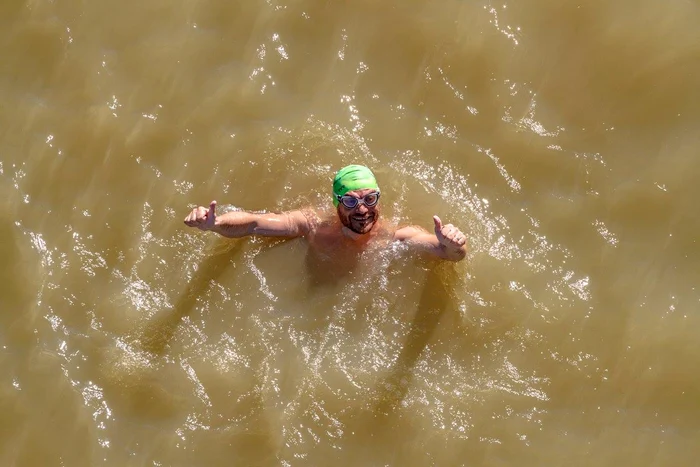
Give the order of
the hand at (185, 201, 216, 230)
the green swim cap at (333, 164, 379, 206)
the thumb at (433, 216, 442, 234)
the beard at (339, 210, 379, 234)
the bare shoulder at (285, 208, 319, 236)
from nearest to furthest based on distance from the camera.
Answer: the thumb at (433, 216, 442, 234) < the hand at (185, 201, 216, 230) < the green swim cap at (333, 164, 379, 206) < the beard at (339, 210, 379, 234) < the bare shoulder at (285, 208, 319, 236)

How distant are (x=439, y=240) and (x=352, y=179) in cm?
97

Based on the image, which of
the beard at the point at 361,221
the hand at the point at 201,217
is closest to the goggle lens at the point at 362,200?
the beard at the point at 361,221

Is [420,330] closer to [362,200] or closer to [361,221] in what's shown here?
[361,221]

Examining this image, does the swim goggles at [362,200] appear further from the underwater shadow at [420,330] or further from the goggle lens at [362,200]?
the underwater shadow at [420,330]

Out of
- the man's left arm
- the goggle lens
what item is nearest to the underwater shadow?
the man's left arm

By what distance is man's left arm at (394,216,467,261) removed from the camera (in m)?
7.51

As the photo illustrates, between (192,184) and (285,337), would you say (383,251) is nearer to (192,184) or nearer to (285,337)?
(285,337)

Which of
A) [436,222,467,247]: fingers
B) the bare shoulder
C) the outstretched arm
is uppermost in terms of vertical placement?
the bare shoulder

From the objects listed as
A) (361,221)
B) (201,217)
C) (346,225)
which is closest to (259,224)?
(201,217)

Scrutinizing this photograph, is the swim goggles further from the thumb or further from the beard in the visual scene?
the thumb

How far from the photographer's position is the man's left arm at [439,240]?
7507mm

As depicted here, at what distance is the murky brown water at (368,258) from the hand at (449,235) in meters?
0.63

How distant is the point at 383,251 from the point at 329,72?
1921 mm

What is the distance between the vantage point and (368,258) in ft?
26.9
